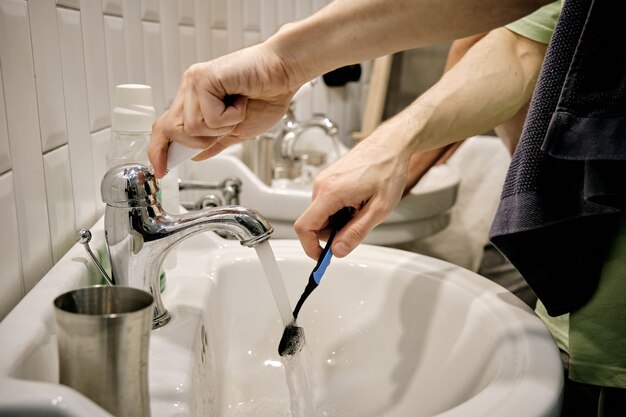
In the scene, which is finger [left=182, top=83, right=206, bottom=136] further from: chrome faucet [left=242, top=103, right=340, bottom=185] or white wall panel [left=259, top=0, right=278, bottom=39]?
white wall panel [left=259, top=0, right=278, bottom=39]

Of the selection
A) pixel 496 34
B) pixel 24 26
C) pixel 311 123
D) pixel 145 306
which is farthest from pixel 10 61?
pixel 311 123

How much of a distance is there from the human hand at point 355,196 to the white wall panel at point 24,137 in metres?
0.25

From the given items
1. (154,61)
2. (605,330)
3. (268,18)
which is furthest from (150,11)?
(605,330)

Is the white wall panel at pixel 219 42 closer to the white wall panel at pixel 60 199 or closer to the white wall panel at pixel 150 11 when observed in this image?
the white wall panel at pixel 150 11

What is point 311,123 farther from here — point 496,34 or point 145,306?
point 145,306

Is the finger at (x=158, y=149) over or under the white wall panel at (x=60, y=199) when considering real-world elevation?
Result: over

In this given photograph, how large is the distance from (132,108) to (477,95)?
0.40 m

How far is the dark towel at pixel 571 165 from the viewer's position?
18.4 inches

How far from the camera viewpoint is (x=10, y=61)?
1.64 ft

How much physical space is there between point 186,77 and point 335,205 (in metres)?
0.19

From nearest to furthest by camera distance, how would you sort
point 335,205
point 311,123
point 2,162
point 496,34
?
point 2,162 → point 335,205 → point 496,34 → point 311,123

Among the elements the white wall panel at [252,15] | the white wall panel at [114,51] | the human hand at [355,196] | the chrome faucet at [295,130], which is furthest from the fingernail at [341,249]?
the white wall panel at [252,15]

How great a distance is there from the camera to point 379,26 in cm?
53

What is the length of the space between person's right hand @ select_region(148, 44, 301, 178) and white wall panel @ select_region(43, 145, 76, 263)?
93mm
